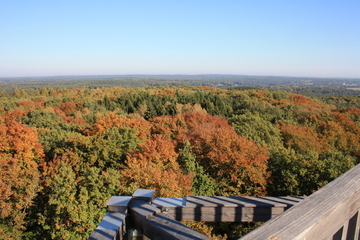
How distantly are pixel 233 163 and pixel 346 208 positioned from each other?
19434mm

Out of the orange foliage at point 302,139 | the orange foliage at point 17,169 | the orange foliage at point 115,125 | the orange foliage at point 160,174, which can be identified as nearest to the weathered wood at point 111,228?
the orange foliage at point 160,174

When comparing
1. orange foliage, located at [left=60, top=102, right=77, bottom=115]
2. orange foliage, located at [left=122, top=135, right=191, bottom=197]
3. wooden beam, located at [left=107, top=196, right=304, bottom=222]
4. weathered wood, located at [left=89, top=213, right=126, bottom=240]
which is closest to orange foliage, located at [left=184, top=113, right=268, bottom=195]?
orange foliage, located at [left=122, top=135, right=191, bottom=197]

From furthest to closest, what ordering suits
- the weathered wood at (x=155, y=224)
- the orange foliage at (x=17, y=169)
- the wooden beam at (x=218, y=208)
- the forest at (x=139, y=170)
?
1. the orange foliage at (x=17, y=169)
2. the forest at (x=139, y=170)
3. the wooden beam at (x=218, y=208)
4. the weathered wood at (x=155, y=224)

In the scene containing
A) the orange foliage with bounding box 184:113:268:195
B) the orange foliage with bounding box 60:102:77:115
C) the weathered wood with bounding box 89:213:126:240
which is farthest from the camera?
the orange foliage with bounding box 60:102:77:115

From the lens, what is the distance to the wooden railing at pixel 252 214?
1287 mm

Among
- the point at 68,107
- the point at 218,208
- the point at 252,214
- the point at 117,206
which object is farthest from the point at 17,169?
the point at 68,107

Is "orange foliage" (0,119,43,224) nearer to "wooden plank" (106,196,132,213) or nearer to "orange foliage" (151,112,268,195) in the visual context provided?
"orange foliage" (151,112,268,195)

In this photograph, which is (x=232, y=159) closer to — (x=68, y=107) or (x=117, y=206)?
(x=117, y=206)

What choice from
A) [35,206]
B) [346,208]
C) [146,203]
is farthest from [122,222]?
[35,206]

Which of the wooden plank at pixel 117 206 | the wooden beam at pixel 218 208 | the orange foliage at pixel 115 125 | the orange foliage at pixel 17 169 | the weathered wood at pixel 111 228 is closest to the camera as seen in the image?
the weathered wood at pixel 111 228

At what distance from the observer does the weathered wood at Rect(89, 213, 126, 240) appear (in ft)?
6.19

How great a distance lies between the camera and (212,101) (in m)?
57.8

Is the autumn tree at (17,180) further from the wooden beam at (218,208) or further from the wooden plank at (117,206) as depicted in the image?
the wooden beam at (218,208)

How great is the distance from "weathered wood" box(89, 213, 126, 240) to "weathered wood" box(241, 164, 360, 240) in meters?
1.15
